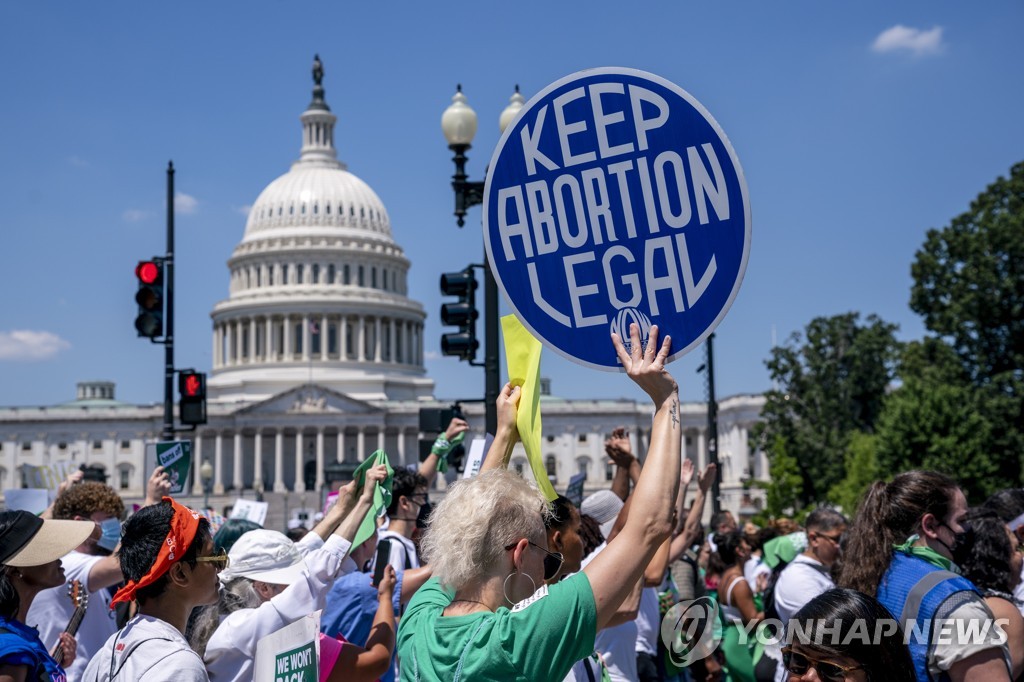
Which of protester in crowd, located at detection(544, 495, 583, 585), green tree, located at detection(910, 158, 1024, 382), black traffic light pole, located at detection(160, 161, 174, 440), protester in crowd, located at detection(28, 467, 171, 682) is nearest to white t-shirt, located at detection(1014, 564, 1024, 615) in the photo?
protester in crowd, located at detection(544, 495, 583, 585)

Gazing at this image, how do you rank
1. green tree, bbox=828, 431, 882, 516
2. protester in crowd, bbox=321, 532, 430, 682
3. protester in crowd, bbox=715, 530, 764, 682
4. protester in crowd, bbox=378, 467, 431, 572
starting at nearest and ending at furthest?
protester in crowd, bbox=321, 532, 430, 682 < protester in crowd, bbox=378, 467, 431, 572 < protester in crowd, bbox=715, 530, 764, 682 < green tree, bbox=828, 431, 882, 516

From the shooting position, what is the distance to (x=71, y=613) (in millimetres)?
6773

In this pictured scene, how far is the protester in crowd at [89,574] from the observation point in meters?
6.57

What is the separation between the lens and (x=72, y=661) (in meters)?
6.19

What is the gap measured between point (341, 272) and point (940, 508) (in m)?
108

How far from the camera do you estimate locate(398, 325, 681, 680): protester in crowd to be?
11.0 feet

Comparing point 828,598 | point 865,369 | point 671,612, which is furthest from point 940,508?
point 865,369

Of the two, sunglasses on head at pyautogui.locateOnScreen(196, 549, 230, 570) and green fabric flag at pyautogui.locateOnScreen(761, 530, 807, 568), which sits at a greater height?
sunglasses on head at pyautogui.locateOnScreen(196, 549, 230, 570)

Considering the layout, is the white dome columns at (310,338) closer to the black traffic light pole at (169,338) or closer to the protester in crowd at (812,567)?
the black traffic light pole at (169,338)

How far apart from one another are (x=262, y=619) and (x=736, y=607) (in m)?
6.50

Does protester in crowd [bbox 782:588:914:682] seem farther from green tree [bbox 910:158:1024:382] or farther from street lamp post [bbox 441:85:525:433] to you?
green tree [bbox 910:158:1024:382]

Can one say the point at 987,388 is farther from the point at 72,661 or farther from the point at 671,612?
the point at 72,661

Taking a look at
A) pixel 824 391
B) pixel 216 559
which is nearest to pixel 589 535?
pixel 216 559

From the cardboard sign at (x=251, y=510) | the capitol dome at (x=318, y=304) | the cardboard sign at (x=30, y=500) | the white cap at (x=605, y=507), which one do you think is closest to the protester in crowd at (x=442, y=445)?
the white cap at (x=605, y=507)
